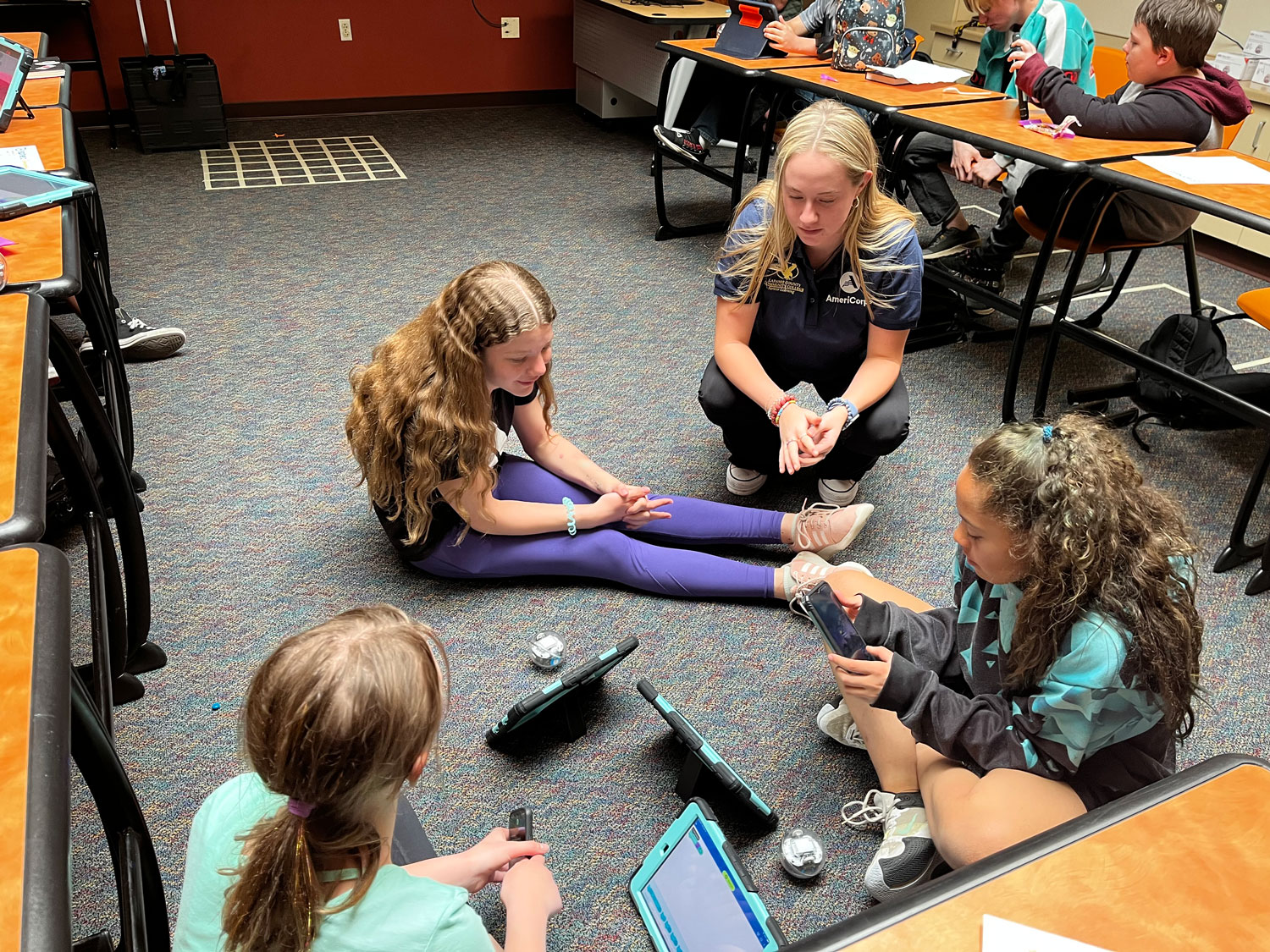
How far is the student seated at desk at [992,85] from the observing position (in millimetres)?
2932

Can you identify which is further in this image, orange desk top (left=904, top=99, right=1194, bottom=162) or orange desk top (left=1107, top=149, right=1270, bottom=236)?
orange desk top (left=904, top=99, right=1194, bottom=162)

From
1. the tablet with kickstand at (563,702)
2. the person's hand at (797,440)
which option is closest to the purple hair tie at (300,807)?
the tablet with kickstand at (563,702)

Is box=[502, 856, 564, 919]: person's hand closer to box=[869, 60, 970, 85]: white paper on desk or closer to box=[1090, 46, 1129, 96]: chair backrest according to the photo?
box=[869, 60, 970, 85]: white paper on desk

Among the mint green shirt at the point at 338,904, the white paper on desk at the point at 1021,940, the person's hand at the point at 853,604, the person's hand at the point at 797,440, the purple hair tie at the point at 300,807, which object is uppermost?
the purple hair tie at the point at 300,807

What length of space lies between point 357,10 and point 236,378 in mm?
3162

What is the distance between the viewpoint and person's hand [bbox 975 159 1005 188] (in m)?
3.04

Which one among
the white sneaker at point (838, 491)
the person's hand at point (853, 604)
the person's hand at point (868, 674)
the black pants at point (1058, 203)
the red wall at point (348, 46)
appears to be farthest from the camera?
the red wall at point (348, 46)

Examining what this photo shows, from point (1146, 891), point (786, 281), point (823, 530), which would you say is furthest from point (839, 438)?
point (1146, 891)

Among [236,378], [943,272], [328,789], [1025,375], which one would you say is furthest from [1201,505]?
[236,378]

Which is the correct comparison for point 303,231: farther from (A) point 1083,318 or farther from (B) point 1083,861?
(B) point 1083,861

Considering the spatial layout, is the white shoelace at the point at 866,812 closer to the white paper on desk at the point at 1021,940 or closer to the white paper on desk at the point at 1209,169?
the white paper on desk at the point at 1021,940

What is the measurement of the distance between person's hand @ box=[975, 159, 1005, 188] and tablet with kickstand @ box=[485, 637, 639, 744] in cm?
223

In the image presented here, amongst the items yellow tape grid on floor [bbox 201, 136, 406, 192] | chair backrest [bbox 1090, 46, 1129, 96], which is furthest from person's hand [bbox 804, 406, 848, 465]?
yellow tape grid on floor [bbox 201, 136, 406, 192]

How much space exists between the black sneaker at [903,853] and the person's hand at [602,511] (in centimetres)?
74
